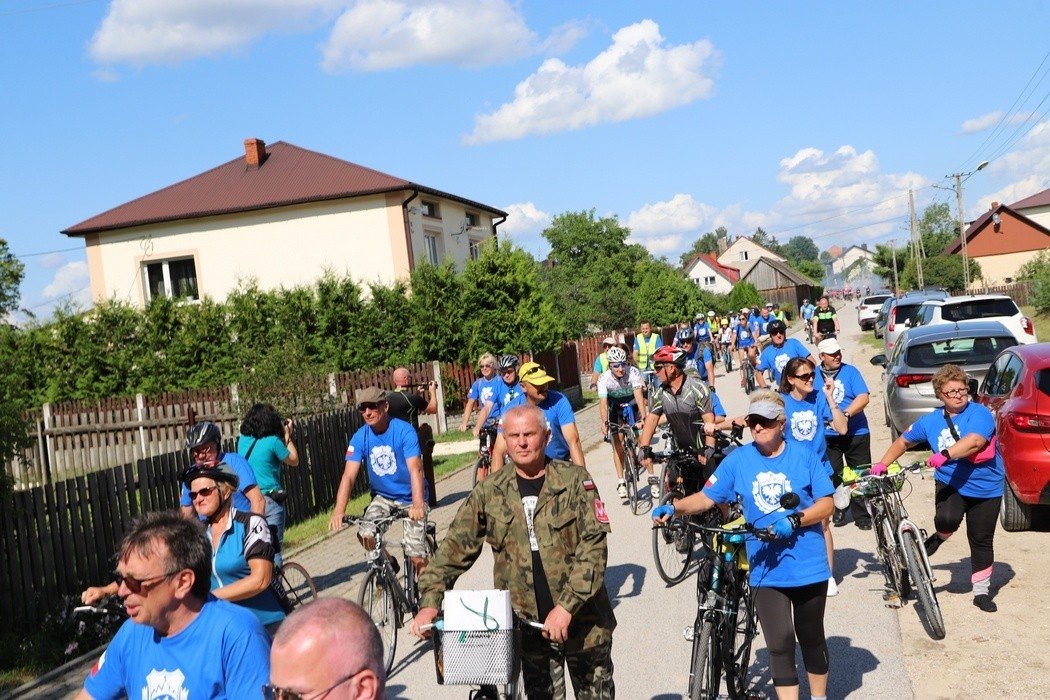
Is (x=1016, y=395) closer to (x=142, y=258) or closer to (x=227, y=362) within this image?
(x=227, y=362)

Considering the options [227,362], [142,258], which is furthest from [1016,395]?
[142,258]

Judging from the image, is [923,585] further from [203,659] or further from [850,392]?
[203,659]

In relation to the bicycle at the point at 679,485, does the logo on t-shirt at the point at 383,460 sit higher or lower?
higher

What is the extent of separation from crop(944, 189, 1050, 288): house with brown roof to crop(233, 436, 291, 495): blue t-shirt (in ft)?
291

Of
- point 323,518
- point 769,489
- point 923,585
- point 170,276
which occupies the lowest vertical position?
point 323,518

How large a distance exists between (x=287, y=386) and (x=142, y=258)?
19.7m

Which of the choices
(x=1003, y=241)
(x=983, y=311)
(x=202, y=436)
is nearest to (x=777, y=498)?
(x=202, y=436)

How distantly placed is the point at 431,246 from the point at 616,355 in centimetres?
2419

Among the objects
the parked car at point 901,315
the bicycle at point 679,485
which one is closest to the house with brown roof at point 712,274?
the parked car at point 901,315

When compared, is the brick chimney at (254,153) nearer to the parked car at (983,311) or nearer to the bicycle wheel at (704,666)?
the parked car at (983,311)

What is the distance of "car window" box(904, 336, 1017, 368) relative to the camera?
1388 cm

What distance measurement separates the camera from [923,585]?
273 inches

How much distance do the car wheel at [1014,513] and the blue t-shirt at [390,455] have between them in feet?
17.4

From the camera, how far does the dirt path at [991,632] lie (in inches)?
239
